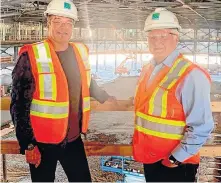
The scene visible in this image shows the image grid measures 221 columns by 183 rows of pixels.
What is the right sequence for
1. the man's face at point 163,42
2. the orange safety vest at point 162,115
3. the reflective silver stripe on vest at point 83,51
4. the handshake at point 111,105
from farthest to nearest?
the handshake at point 111,105 < the reflective silver stripe on vest at point 83,51 < the man's face at point 163,42 < the orange safety vest at point 162,115

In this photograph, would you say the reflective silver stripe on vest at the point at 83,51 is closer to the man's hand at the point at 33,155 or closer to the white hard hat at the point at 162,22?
the white hard hat at the point at 162,22

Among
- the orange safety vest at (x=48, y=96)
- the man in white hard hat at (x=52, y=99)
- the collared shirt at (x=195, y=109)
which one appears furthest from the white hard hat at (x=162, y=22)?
the orange safety vest at (x=48, y=96)

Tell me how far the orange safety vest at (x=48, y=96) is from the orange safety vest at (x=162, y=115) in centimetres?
56

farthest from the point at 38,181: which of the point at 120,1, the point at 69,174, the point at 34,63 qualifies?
the point at 120,1

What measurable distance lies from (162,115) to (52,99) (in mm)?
794

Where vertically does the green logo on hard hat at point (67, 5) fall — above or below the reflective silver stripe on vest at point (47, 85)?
above

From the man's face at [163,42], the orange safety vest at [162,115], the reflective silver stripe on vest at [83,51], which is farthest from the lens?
the reflective silver stripe on vest at [83,51]

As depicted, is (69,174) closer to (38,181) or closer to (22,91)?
(38,181)

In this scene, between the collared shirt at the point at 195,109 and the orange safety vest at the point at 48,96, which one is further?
the orange safety vest at the point at 48,96

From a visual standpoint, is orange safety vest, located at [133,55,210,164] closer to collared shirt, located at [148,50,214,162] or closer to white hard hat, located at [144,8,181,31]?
collared shirt, located at [148,50,214,162]

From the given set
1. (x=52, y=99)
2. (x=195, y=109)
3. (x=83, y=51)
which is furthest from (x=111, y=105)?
(x=195, y=109)

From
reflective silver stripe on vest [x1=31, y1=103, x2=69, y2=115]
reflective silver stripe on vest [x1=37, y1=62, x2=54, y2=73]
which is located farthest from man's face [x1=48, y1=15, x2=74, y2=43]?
reflective silver stripe on vest [x1=31, y1=103, x2=69, y2=115]

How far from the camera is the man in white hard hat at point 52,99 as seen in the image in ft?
7.61

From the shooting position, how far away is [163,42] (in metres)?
2.26
